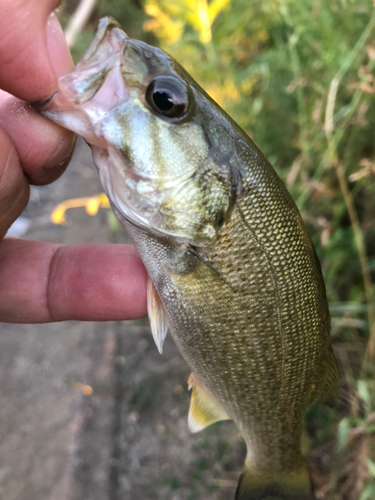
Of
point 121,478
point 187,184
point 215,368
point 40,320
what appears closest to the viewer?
point 187,184

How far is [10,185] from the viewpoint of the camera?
0.88m

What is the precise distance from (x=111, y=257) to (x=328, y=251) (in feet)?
4.32

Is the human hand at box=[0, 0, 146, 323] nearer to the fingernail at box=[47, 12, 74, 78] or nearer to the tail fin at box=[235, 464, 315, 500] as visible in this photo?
the fingernail at box=[47, 12, 74, 78]

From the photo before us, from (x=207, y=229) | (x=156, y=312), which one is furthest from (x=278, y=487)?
(x=207, y=229)

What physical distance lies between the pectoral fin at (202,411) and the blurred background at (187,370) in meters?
0.43

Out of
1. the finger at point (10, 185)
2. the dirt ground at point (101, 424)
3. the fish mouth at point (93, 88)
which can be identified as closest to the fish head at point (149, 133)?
the fish mouth at point (93, 88)

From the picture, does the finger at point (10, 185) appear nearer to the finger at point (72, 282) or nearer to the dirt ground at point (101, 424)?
the finger at point (72, 282)

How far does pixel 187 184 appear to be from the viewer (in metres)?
0.85

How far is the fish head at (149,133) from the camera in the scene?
30.2 inches

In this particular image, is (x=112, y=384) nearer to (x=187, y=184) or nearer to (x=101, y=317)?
(x=101, y=317)

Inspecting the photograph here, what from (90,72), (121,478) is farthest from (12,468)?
(90,72)

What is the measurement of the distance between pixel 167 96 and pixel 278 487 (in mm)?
1410

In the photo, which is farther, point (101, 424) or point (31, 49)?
point (101, 424)

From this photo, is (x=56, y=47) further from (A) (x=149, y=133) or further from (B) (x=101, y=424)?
(B) (x=101, y=424)
